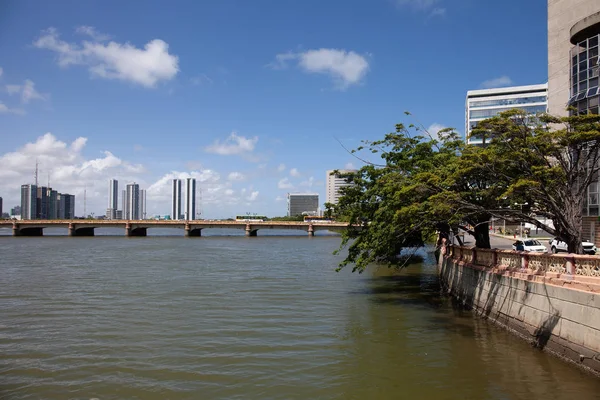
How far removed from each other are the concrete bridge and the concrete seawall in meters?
75.4

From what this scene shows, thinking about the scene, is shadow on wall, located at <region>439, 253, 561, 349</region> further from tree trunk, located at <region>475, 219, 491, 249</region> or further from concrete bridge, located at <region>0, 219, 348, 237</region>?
concrete bridge, located at <region>0, 219, 348, 237</region>

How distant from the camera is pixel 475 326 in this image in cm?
1628

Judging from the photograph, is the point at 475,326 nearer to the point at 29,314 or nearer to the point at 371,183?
the point at 371,183

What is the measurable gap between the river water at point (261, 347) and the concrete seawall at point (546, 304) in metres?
0.46

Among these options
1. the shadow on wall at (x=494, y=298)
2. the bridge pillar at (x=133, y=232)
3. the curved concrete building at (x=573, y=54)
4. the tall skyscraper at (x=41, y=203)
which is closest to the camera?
the shadow on wall at (x=494, y=298)

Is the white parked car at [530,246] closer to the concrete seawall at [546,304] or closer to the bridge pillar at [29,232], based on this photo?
the concrete seawall at [546,304]

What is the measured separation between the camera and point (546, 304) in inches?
496

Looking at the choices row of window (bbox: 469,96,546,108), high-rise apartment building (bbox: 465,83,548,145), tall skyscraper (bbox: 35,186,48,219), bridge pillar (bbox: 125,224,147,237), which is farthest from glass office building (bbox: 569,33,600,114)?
tall skyscraper (bbox: 35,186,48,219)

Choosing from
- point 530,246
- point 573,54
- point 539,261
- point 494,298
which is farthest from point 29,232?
point 539,261

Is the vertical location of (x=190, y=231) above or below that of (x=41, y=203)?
below

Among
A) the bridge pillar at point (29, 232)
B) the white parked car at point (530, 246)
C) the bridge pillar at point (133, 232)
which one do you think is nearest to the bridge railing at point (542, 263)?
the white parked car at point (530, 246)

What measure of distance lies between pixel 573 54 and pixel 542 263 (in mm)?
24753

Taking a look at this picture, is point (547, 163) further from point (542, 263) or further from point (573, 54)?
point (573, 54)

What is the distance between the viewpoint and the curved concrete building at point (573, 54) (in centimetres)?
2956
